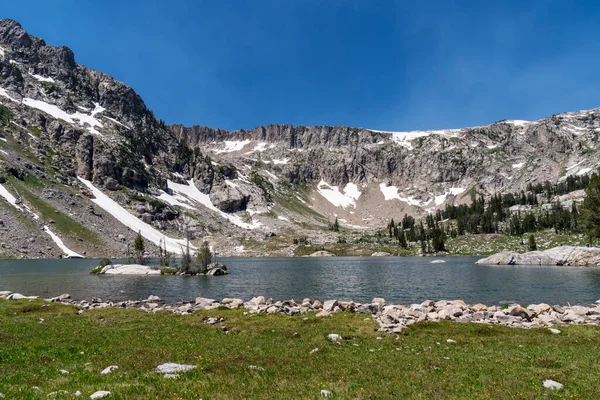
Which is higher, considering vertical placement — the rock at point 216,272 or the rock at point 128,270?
the rock at point 128,270

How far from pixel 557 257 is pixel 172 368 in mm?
143935

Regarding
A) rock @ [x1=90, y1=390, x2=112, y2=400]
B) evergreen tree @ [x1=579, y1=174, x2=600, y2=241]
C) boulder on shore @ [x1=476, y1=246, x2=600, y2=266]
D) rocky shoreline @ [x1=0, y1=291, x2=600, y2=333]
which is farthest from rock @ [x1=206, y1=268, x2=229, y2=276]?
evergreen tree @ [x1=579, y1=174, x2=600, y2=241]

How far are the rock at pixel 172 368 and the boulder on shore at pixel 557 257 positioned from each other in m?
137

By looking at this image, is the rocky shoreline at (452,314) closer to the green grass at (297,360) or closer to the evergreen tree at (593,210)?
the green grass at (297,360)

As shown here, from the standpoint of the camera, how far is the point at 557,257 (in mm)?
123750

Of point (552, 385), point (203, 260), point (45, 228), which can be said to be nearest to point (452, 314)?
point (552, 385)

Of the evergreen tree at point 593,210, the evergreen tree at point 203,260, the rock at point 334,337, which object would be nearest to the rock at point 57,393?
the rock at point 334,337

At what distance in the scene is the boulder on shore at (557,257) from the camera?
4513 inches

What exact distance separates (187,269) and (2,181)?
155m

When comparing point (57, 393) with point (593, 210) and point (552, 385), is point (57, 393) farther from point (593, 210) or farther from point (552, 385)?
point (593, 210)

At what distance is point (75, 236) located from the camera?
19650cm

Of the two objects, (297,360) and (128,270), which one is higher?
(297,360)

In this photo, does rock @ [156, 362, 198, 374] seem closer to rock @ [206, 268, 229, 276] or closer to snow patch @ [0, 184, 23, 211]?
rock @ [206, 268, 229, 276]

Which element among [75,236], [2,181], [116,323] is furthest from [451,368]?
[2,181]
